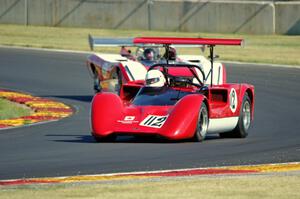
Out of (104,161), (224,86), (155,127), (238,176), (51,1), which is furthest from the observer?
(51,1)

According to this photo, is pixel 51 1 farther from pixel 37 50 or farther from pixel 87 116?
pixel 87 116

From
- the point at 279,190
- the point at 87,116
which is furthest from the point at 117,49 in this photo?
the point at 279,190

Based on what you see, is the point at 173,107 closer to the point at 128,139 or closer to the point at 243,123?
the point at 128,139

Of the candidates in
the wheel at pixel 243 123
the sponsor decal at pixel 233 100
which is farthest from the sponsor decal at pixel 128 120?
the wheel at pixel 243 123

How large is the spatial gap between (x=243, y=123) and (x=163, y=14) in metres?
27.6

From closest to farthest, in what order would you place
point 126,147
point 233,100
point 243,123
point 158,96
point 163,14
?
point 126,147 → point 158,96 → point 233,100 → point 243,123 → point 163,14

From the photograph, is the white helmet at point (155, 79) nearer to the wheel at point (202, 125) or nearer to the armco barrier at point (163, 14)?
the wheel at point (202, 125)

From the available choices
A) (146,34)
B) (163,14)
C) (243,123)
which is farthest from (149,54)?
(163,14)

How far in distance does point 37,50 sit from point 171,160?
2481cm

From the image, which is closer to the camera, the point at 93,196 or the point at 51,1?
the point at 93,196

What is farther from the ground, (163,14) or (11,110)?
(163,14)

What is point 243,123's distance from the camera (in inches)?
721

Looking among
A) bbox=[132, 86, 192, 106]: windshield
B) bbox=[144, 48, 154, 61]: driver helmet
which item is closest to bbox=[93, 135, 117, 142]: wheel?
bbox=[132, 86, 192, 106]: windshield

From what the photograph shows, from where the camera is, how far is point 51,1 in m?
46.9
